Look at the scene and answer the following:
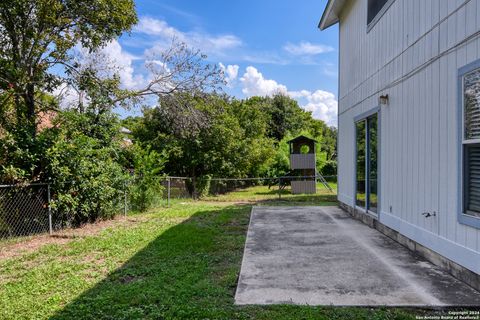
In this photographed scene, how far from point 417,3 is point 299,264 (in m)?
3.85

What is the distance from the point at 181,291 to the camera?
372 cm

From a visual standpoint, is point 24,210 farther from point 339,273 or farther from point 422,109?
point 422,109

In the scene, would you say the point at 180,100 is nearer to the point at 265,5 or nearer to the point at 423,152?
the point at 265,5

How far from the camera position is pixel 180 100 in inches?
440

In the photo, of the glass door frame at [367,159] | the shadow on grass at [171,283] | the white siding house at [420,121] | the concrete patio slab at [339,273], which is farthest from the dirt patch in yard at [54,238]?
the white siding house at [420,121]

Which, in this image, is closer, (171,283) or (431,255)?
(171,283)

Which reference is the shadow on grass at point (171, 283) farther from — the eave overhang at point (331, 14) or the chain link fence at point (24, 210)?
the eave overhang at point (331, 14)

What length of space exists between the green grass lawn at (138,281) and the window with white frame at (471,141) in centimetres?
142

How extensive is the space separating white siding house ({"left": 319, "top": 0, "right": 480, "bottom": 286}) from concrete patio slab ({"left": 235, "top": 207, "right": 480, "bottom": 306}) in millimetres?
351

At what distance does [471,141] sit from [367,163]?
3845 mm

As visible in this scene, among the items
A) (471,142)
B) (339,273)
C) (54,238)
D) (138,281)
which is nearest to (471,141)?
(471,142)

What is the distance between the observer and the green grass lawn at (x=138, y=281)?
3.17m

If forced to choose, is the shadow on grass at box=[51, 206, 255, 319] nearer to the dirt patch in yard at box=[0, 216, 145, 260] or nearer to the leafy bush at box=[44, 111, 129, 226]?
the dirt patch in yard at box=[0, 216, 145, 260]

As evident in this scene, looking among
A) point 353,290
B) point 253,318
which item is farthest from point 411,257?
point 253,318
